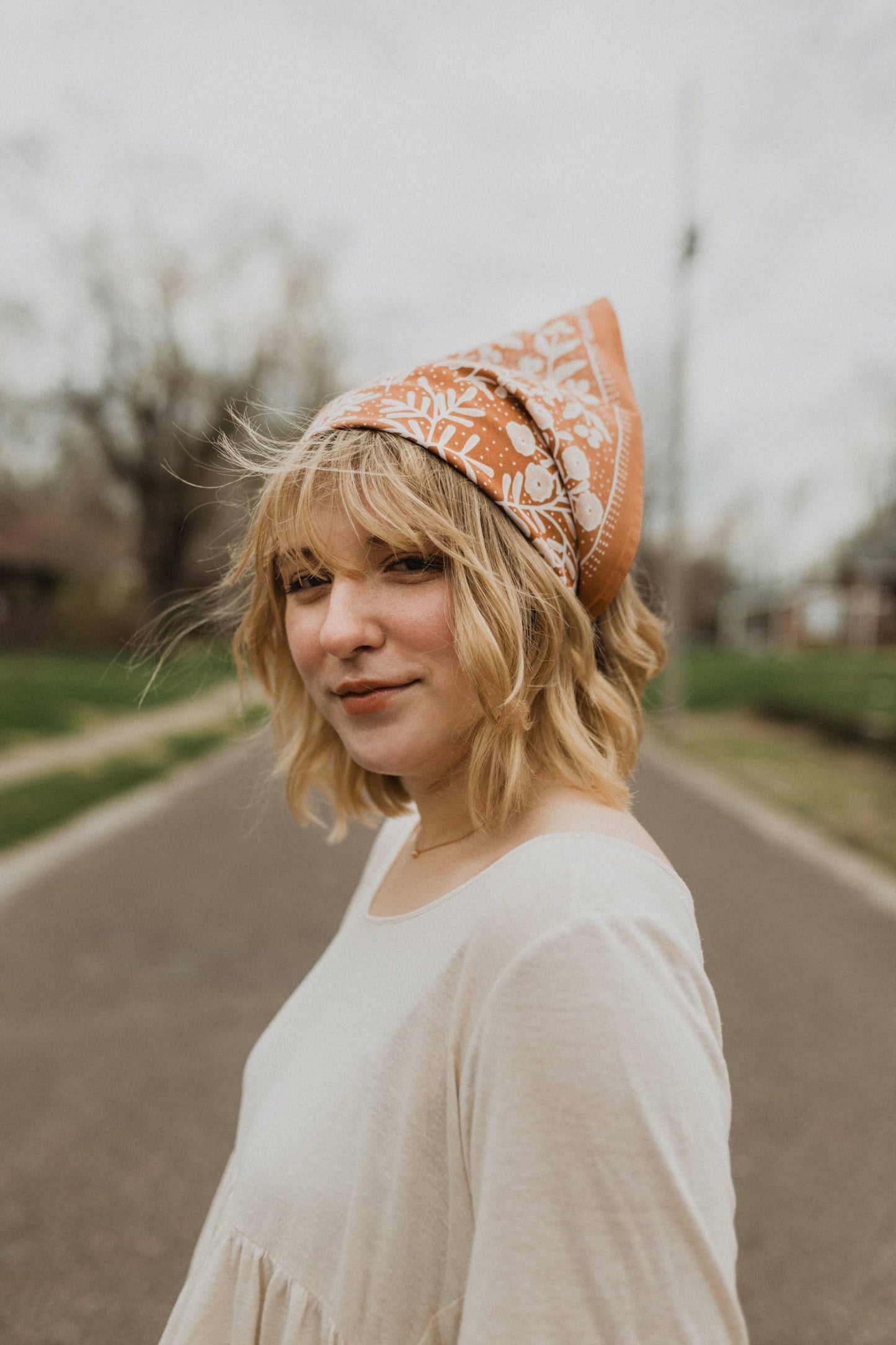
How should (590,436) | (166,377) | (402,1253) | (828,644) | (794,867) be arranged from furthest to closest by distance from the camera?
(828,644)
(166,377)
(794,867)
(590,436)
(402,1253)

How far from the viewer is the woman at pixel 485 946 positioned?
896mm

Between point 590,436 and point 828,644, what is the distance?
72896 millimetres

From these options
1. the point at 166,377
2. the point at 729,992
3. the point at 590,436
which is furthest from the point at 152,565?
the point at 590,436

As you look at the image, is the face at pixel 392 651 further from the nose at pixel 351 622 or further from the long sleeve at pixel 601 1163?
the long sleeve at pixel 601 1163

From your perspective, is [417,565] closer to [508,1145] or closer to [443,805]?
[443,805]

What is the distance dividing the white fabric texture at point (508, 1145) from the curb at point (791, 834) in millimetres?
3589

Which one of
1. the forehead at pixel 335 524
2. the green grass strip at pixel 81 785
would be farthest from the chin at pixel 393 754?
the green grass strip at pixel 81 785

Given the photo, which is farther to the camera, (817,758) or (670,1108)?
(817,758)

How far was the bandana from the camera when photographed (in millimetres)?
1221

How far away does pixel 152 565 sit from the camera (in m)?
41.3

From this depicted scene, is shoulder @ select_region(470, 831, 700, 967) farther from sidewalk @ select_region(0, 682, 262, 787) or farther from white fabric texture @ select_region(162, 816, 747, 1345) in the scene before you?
sidewalk @ select_region(0, 682, 262, 787)

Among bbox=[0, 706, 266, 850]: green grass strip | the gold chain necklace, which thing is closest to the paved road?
the gold chain necklace

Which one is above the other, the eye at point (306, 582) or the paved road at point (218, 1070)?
the eye at point (306, 582)

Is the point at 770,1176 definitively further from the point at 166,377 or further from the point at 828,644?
the point at 828,644
